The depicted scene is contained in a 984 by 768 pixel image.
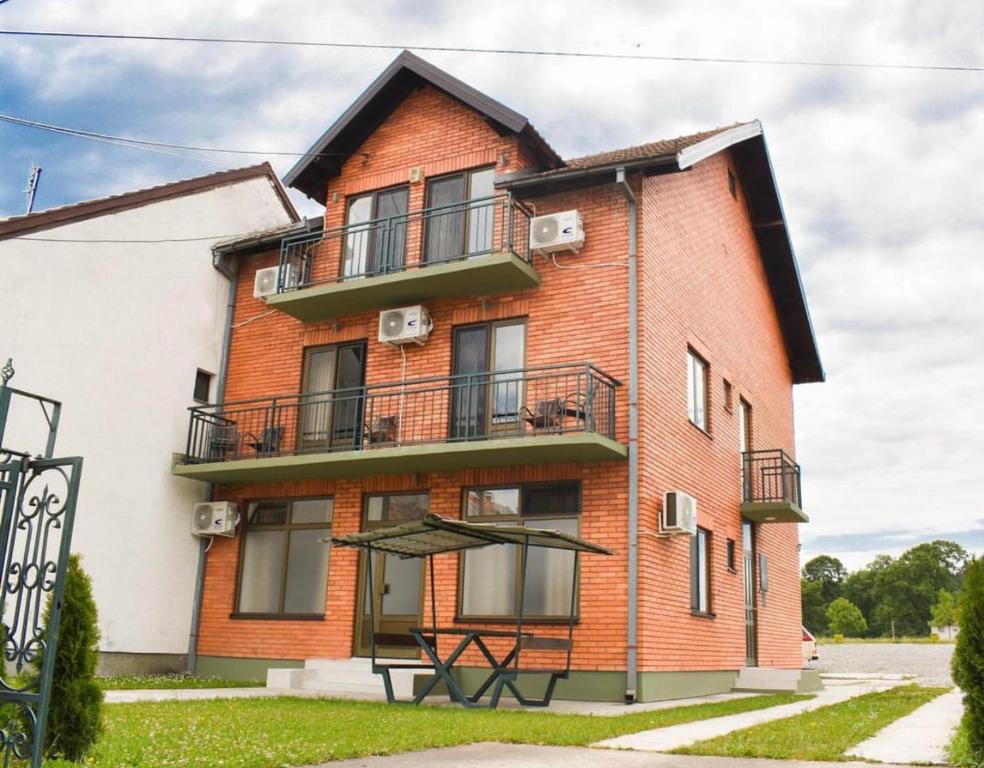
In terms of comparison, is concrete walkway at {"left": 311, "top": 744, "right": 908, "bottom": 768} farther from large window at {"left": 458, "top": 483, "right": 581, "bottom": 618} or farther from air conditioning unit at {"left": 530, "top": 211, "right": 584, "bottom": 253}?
air conditioning unit at {"left": 530, "top": 211, "right": 584, "bottom": 253}

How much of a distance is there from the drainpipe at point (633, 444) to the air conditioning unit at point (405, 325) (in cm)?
322

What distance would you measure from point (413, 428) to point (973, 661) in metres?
9.12

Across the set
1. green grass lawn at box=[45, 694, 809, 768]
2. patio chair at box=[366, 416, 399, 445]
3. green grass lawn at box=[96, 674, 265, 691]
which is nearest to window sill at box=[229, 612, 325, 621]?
green grass lawn at box=[96, 674, 265, 691]

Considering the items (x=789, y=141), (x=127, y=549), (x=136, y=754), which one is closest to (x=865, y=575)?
(x=789, y=141)

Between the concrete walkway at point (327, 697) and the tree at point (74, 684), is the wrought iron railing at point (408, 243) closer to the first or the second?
the concrete walkway at point (327, 697)

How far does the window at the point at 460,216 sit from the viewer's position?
1475 centimetres

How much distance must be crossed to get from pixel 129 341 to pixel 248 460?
8.68 ft

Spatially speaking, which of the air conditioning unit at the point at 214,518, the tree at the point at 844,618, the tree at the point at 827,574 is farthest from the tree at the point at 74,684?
the tree at the point at 827,574

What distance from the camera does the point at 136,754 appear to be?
20.2 feet

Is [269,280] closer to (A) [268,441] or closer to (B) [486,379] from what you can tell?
(A) [268,441]

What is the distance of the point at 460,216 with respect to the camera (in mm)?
15180

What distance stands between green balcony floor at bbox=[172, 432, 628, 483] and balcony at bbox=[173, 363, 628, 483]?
0.6 inches

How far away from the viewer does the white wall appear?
13.8 metres

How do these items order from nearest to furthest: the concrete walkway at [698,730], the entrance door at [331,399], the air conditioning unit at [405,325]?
the concrete walkway at [698,730], the air conditioning unit at [405,325], the entrance door at [331,399]
